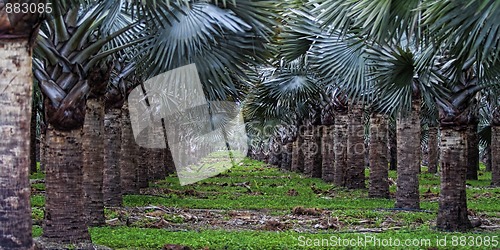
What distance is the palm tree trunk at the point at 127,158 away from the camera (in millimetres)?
17547

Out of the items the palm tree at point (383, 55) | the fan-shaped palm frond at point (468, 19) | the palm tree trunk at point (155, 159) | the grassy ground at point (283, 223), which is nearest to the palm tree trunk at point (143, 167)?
the palm tree trunk at point (155, 159)

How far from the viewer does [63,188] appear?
9.23 m

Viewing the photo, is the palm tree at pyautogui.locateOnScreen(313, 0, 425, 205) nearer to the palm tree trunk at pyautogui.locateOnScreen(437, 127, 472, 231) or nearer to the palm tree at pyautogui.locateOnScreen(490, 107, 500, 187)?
the palm tree trunk at pyautogui.locateOnScreen(437, 127, 472, 231)

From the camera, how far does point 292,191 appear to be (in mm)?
21734

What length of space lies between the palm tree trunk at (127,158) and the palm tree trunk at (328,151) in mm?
9888

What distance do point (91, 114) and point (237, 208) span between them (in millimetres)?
5812

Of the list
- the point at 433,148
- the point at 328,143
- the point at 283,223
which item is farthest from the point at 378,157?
the point at 433,148

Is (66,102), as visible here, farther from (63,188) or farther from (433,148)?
(433,148)

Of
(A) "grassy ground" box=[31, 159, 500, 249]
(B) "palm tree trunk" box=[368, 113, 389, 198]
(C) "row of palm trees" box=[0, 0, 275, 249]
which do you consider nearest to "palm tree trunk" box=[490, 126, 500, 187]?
(A) "grassy ground" box=[31, 159, 500, 249]

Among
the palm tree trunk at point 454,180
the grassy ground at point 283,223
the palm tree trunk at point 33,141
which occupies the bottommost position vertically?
the grassy ground at point 283,223

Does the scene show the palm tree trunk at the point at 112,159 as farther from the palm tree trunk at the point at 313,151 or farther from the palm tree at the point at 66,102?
the palm tree trunk at the point at 313,151

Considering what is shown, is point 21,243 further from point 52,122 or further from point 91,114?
point 91,114

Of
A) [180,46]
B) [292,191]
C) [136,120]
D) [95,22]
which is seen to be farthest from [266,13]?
[292,191]

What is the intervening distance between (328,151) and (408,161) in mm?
11055
